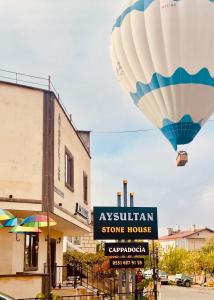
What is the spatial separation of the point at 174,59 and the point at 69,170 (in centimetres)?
956

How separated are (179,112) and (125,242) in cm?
573

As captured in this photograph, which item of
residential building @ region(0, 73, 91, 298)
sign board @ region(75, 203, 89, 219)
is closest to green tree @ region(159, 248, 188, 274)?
sign board @ region(75, 203, 89, 219)

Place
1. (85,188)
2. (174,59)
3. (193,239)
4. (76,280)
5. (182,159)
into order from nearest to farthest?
1. (182,159)
2. (174,59)
3. (76,280)
4. (85,188)
5. (193,239)

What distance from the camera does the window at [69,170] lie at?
24.0m

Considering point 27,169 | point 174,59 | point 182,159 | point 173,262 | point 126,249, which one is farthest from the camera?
point 173,262

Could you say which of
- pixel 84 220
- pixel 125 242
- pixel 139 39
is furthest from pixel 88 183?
pixel 139 39

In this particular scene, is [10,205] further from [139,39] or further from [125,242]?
[139,39]

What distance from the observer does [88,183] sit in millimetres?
31297

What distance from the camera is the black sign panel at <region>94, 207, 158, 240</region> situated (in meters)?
18.9

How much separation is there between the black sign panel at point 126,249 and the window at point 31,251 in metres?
4.63

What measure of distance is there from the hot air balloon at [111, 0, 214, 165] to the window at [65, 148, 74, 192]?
22.3 feet

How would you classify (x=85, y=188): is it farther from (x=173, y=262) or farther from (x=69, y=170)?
(x=173, y=262)

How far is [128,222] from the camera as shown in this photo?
19.1 meters

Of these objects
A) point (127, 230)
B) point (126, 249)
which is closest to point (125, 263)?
point (126, 249)
